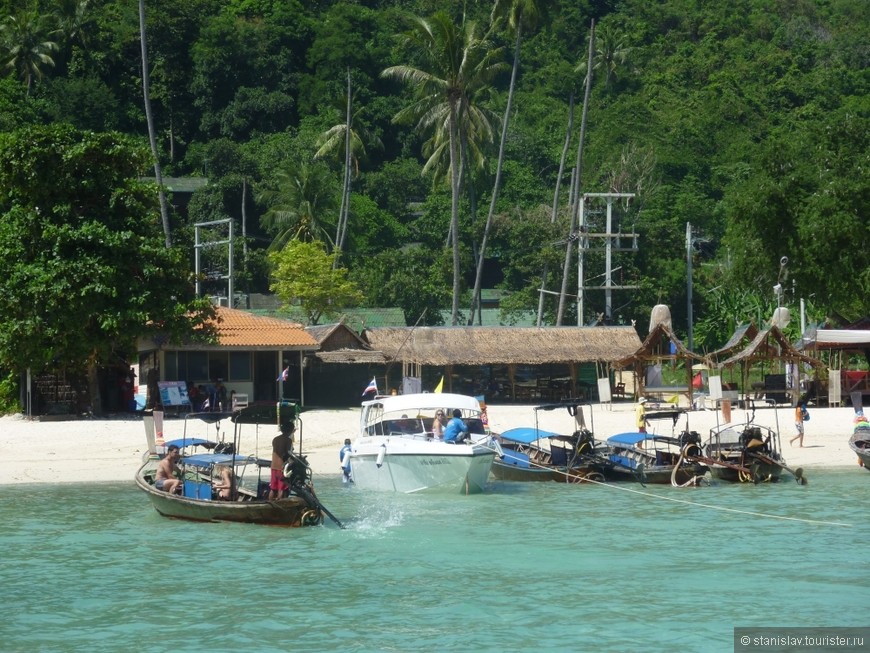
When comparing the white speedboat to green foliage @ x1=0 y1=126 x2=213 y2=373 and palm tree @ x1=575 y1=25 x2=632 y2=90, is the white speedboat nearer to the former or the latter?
green foliage @ x1=0 y1=126 x2=213 y2=373

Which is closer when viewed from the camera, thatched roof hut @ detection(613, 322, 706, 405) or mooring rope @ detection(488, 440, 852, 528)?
mooring rope @ detection(488, 440, 852, 528)

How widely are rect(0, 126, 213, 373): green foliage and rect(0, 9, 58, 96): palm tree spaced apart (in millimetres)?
41126

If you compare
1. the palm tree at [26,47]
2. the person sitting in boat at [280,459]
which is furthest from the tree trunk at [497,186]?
the person sitting in boat at [280,459]

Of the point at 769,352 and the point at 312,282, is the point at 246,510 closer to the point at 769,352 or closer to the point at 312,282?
the point at 769,352

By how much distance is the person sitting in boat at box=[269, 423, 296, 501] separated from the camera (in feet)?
67.4

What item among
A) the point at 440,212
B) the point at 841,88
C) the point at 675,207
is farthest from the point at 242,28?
the point at 841,88

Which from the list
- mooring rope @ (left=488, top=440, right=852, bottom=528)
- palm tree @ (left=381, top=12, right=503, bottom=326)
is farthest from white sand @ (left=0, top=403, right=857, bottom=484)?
palm tree @ (left=381, top=12, right=503, bottom=326)

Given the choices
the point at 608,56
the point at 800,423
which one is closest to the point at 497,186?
the point at 608,56

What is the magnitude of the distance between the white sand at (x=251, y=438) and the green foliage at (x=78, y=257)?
2.27 meters

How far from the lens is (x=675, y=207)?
212ft

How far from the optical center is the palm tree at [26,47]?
7306 centimetres

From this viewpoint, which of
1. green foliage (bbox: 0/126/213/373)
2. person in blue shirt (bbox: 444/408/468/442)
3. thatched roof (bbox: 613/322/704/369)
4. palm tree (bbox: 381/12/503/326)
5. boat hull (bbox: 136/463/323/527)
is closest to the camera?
boat hull (bbox: 136/463/323/527)

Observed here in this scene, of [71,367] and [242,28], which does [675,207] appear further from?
[71,367]

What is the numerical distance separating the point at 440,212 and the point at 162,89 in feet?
63.7
